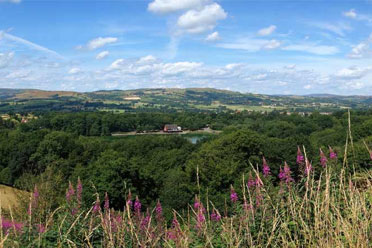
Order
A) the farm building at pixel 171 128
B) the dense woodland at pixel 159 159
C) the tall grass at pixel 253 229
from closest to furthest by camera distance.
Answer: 1. the tall grass at pixel 253 229
2. the dense woodland at pixel 159 159
3. the farm building at pixel 171 128

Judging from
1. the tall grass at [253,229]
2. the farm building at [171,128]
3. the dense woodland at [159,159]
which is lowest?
the farm building at [171,128]

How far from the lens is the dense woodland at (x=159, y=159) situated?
27.0m

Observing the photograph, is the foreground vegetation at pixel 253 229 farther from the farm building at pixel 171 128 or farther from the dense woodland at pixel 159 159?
the farm building at pixel 171 128

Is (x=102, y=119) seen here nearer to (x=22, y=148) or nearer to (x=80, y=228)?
(x=22, y=148)

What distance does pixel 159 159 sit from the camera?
50125mm

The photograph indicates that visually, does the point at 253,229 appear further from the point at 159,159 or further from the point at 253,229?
the point at 159,159

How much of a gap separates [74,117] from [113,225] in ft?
423

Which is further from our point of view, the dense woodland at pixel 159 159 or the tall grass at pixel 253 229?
the dense woodland at pixel 159 159

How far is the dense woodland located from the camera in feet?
88.5

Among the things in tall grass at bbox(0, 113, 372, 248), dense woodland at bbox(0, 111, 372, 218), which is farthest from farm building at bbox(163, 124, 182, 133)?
tall grass at bbox(0, 113, 372, 248)

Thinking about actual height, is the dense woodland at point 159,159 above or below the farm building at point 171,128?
above

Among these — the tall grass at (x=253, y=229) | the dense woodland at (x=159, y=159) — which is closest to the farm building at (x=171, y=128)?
the dense woodland at (x=159, y=159)

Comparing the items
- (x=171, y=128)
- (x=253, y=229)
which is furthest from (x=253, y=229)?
(x=171, y=128)

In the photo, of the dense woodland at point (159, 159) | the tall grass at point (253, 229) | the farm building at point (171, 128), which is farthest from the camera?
the farm building at point (171, 128)
